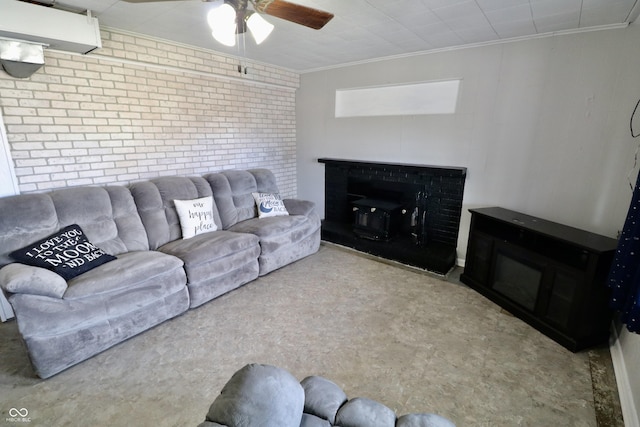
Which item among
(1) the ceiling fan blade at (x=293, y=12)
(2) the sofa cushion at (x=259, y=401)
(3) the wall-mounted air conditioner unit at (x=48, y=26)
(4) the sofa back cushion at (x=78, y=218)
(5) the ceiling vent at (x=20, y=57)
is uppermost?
(3) the wall-mounted air conditioner unit at (x=48, y=26)

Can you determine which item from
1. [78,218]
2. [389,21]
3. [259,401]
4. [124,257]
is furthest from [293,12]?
[78,218]

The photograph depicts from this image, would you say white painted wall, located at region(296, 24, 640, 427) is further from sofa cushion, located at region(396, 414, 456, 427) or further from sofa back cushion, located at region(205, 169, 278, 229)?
sofa back cushion, located at region(205, 169, 278, 229)

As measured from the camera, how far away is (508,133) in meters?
3.08

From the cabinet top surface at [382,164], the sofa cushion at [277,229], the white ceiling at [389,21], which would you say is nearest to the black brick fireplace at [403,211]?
the cabinet top surface at [382,164]

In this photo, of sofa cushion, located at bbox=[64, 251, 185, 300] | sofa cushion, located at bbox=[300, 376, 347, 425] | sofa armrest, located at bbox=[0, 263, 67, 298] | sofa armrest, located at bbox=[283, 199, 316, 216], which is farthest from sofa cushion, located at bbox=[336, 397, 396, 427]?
sofa armrest, located at bbox=[283, 199, 316, 216]

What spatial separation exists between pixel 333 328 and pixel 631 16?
329 cm

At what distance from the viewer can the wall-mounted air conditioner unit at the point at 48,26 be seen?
6.64 feet

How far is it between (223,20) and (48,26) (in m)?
1.66

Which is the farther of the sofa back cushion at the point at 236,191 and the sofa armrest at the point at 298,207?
the sofa armrest at the point at 298,207

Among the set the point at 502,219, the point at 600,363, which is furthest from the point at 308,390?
the point at 502,219

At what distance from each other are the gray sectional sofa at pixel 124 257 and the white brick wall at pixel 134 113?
30 centimetres

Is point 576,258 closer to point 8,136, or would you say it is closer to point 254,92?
point 254,92

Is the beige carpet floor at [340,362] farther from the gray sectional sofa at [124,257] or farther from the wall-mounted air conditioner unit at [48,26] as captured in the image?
the wall-mounted air conditioner unit at [48,26]

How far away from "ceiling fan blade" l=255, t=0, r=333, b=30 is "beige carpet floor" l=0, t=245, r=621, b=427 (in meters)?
2.16
